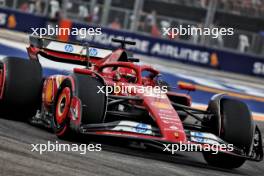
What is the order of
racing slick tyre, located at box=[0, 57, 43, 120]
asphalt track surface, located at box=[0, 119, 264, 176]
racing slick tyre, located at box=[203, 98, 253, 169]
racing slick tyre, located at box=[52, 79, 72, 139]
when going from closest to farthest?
asphalt track surface, located at box=[0, 119, 264, 176] < racing slick tyre, located at box=[52, 79, 72, 139] < racing slick tyre, located at box=[203, 98, 253, 169] < racing slick tyre, located at box=[0, 57, 43, 120]

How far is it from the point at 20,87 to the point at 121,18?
1922cm

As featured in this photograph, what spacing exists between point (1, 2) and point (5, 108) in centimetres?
2001

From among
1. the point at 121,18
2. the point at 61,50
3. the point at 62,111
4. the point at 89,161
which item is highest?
the point at 61,50

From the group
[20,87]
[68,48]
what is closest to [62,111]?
[20,87]

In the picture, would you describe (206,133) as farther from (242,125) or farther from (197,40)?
(197,40)

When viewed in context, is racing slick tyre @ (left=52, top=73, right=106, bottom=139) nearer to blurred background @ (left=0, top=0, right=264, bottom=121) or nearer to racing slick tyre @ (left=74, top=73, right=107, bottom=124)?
racing slick tyre @ (left=74, top=73, right=107, bottom=124)

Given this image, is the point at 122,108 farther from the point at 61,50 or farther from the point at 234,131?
the point at 61,50

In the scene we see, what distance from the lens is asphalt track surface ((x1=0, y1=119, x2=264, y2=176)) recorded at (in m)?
6.88

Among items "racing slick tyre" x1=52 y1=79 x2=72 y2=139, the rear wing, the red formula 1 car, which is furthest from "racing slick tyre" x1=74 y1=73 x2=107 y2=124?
the rear wing

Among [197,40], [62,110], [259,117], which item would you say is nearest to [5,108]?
[62,110]

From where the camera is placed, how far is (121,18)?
1143 inches

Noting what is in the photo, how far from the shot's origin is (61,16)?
29141 mm

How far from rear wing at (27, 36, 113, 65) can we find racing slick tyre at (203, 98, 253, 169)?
2617mm

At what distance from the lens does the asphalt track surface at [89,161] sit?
22.6 feet
